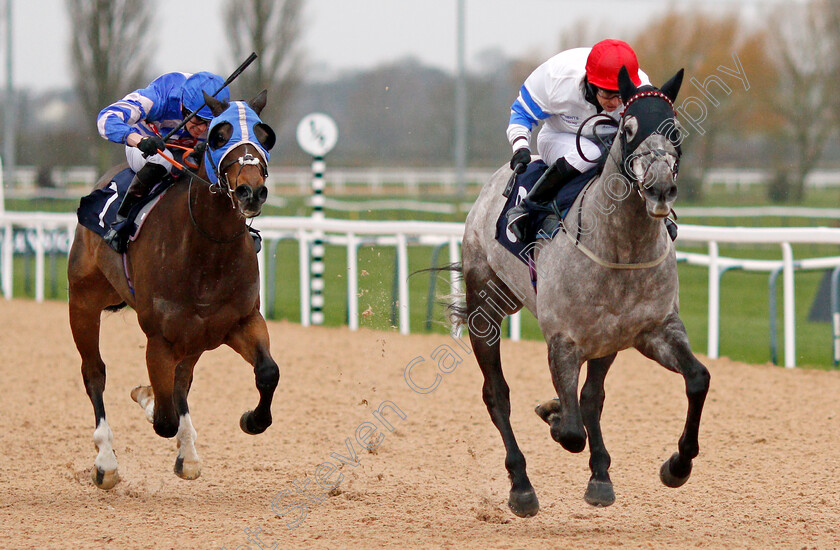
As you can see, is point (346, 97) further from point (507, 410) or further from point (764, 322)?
point (507, 410)

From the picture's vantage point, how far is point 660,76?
16.8 m

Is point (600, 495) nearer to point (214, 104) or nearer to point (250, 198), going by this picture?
point (250, 198)

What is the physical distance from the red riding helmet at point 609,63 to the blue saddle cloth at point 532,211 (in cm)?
35

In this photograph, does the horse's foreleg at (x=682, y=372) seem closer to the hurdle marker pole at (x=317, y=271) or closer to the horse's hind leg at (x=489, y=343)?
the horse's hind leg at (x=489, y=343)

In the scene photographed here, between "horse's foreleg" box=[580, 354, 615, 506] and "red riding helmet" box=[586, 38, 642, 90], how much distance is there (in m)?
1.14

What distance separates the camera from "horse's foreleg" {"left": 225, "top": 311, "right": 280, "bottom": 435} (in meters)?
4.66

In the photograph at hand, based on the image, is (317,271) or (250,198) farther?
(317,271)

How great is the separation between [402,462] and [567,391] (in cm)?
175

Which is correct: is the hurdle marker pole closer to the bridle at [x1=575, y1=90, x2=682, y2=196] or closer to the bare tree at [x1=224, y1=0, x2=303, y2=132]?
the bridle at [x1=575, y1=90, x2=682, y2=196]

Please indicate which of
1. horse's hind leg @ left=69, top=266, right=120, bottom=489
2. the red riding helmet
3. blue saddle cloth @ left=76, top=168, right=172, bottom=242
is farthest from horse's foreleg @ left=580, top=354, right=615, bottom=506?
horse's hind leg @ left=69, top=266, right=120, bottom=489

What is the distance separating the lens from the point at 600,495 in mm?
4355

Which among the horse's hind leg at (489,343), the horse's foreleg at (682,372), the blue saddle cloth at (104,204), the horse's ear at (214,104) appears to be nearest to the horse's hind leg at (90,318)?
the blue saddle cloth at (104,204)

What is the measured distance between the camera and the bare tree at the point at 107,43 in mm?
21156

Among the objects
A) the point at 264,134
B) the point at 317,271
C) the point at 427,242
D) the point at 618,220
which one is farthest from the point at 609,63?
the point at 317,271
